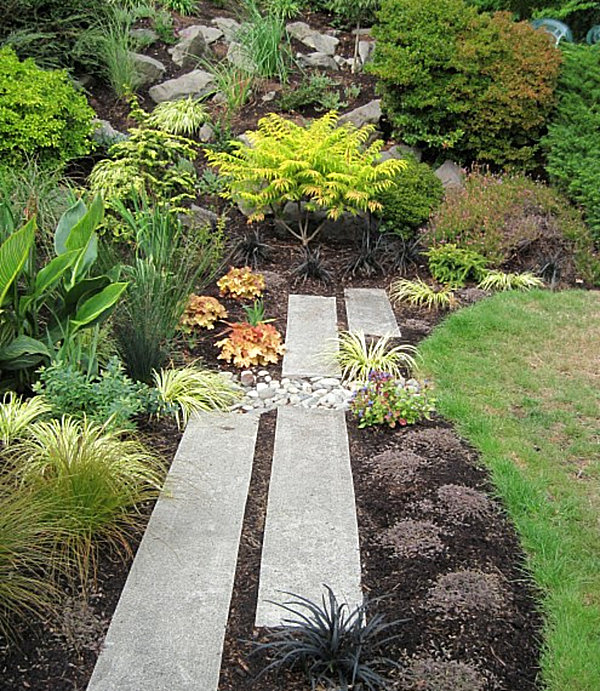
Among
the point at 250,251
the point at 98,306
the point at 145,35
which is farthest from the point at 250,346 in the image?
the point at 145,35

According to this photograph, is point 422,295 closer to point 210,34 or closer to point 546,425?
point 546,425

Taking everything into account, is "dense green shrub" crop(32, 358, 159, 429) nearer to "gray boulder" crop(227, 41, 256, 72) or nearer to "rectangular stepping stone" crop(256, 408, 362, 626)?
"rectangular stepping stone" crop(256, 408, 362, 626)

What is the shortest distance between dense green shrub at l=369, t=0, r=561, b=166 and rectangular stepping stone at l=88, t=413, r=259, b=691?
5.13 meters

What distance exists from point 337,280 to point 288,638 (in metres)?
4.41

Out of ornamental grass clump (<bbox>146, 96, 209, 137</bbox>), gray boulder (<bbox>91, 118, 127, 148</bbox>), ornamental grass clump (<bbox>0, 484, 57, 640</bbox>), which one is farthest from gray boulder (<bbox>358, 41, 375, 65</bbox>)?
ornamental grass clump (<bbox>0, 484, 57, 640</bbox>)

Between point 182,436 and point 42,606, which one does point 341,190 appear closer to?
point 182,436

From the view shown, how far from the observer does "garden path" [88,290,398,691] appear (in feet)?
8.81

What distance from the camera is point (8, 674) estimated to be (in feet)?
8.57

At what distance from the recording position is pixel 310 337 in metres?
5.62

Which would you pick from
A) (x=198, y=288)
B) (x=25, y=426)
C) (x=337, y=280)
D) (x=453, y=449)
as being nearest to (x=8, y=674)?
(x=25, y=426)

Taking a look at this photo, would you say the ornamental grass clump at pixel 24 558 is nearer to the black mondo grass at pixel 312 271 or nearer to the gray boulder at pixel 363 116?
the black mondo grass at pixel 312 271

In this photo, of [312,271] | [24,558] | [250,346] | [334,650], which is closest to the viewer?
[334,650]

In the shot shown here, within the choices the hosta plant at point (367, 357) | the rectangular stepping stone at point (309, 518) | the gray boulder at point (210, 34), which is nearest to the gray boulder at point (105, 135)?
the gray boulder at point (210, 34)

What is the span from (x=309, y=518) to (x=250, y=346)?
1839 millimetres
